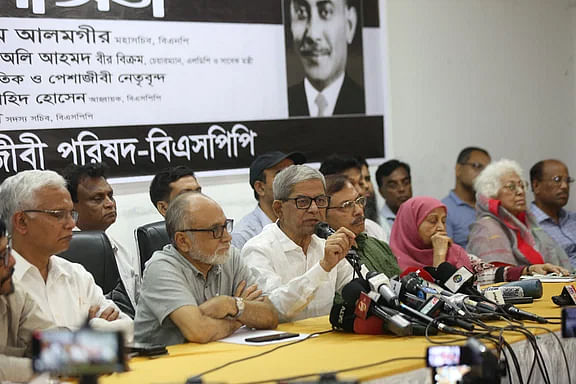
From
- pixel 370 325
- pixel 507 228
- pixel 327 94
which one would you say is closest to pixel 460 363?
pixel 370 325

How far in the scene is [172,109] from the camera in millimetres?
5492

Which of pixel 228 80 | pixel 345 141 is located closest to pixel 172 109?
pixel 228 80

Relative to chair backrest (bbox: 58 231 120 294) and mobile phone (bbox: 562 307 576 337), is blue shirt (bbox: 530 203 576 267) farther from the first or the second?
mobile phone (bbox: 562 307 576 337)

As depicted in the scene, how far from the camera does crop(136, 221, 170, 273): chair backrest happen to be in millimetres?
4363

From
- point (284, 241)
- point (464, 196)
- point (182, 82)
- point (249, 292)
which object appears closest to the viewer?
point (249, 292)

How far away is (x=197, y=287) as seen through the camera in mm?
3480

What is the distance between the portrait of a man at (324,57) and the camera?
6105 mm

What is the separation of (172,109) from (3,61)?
1090mm

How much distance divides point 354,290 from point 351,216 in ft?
3.41

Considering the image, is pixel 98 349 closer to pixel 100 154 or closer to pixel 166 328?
pixel 166 328

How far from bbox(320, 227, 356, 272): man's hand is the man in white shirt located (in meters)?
1.46

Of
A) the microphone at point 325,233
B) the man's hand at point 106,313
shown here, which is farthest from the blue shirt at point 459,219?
the man's hand at point 106,313

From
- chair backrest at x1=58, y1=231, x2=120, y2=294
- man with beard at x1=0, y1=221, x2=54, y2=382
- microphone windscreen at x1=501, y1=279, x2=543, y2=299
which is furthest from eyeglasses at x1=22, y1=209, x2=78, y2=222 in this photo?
microphone windscreen at x1=501, y1=279, x2=543, y2=299

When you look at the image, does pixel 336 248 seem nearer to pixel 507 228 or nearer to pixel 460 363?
pixel 460 363
